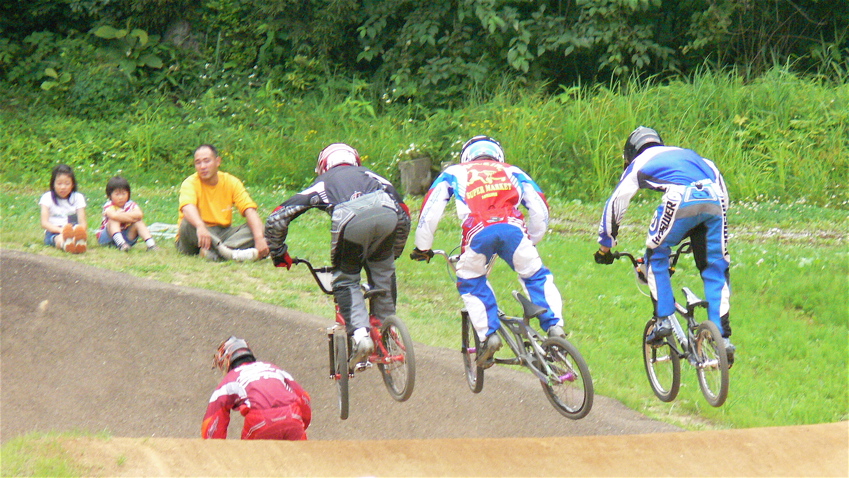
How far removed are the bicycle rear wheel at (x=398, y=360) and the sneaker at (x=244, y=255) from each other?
422 cm

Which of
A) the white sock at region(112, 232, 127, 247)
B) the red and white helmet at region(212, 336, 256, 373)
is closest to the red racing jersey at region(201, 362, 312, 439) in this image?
the red and white helmet at region(212, 336, 256, 373)

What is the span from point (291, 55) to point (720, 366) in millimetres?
15325

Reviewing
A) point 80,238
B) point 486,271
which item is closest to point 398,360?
point 486,271

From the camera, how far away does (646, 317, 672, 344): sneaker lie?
646cm

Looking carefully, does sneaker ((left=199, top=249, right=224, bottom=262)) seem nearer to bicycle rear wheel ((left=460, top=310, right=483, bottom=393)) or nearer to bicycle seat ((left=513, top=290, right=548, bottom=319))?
bicycle rear wheel ((left=460, top=310, right=483, bottom=393))

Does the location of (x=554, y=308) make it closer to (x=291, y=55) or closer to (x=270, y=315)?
(x=270, y=315)

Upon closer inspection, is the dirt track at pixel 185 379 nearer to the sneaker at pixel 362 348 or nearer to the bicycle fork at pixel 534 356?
the bicycle fork at pixel 534 356

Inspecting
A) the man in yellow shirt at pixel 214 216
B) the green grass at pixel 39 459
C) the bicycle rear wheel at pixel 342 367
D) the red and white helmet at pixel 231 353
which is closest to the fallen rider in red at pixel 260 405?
the red and white helmet at pixel 231 353

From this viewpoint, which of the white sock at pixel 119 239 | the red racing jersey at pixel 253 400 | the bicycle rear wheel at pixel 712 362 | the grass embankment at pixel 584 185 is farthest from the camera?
the white sock at pixel 119 239

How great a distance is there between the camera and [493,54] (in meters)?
18.3

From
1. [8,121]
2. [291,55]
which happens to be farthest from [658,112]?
[8,121]

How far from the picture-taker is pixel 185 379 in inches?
309

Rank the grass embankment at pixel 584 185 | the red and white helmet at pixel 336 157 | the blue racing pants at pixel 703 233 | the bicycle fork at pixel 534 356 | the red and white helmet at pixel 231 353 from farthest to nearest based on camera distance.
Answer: the grass embankment at pixel 584 185 < the red and white helmet at pixel 336 157 < the blue racing pants at pixel 703 233 < the red and white helmet at pixel 231 353 < the bicycle fork at pixel 534 356

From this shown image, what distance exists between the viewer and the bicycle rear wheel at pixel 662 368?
6.55m
